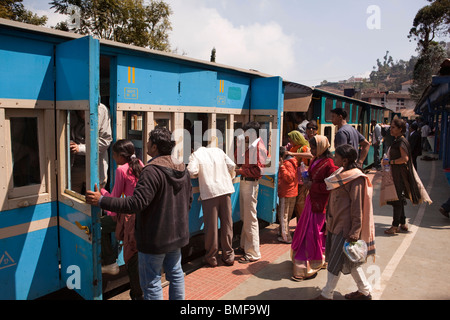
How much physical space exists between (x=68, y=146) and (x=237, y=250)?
3133mm

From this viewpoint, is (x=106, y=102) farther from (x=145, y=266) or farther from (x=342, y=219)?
(x=342, y=219)

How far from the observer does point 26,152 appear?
3467 mm

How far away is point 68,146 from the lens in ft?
12.1

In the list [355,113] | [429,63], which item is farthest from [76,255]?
[429,63]

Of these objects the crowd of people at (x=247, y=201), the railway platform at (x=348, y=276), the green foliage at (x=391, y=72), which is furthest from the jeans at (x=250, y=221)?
the green foliage at (x=391, y=72)

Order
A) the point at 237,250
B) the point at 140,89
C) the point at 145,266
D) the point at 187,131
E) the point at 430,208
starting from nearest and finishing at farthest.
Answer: the point at 145,266, the point at 140,89, the point at 187,131, the point at 237,250, the point at 430,208

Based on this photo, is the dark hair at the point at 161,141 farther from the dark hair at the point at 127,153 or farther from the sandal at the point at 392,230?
the sandal at the point at 392,230

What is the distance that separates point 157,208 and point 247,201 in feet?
7.94

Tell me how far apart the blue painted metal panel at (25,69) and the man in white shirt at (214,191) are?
1.97 m

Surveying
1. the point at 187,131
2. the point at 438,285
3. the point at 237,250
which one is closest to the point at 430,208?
the point at 438,285

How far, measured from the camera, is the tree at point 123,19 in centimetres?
1508

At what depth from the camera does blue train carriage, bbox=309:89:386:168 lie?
28.8ft

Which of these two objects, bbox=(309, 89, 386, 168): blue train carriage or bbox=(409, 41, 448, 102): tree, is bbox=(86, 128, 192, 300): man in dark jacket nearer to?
bbox=(309, 89, 386, 168): blue train carriage

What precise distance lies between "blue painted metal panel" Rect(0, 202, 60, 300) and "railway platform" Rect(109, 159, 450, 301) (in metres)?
0.89
